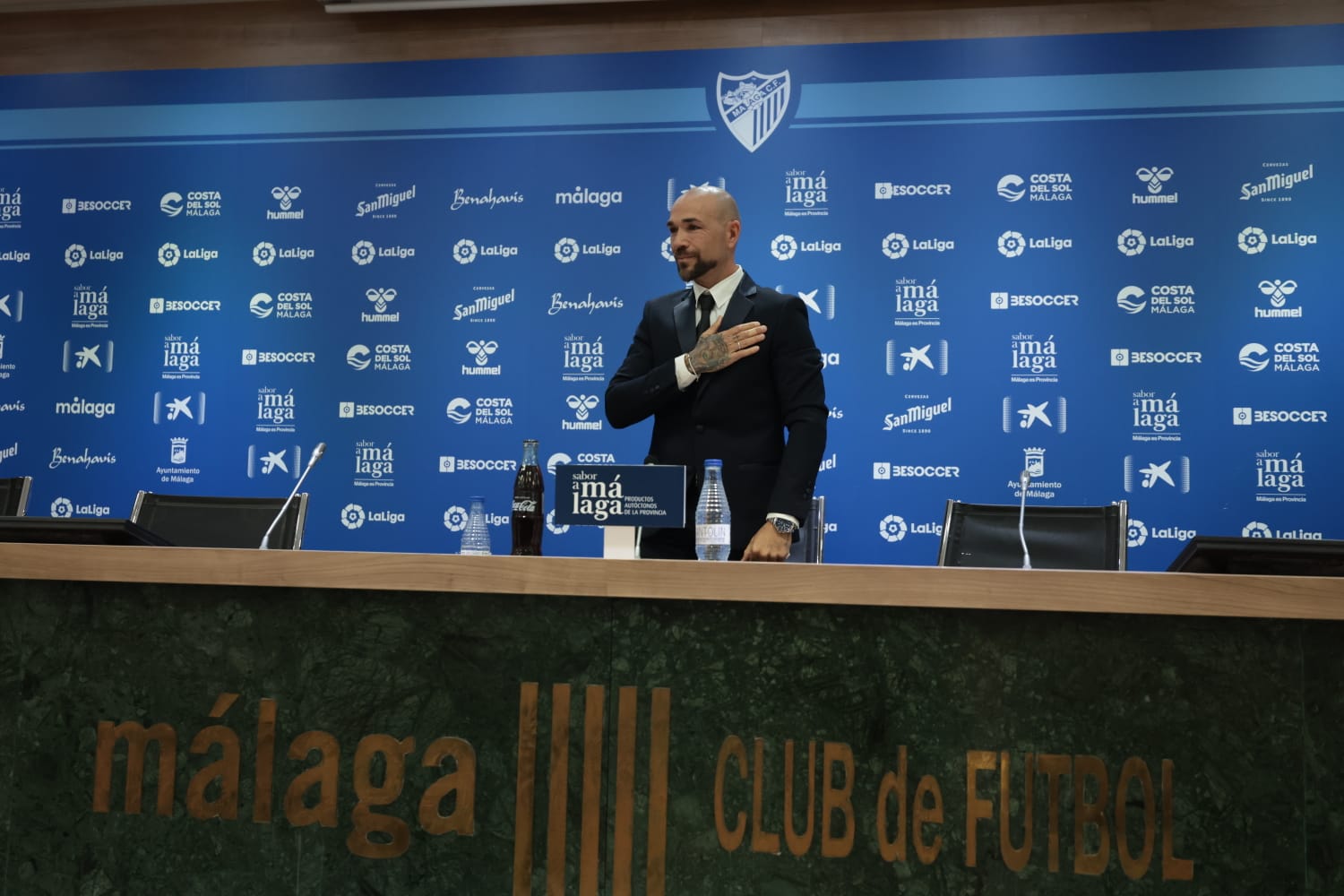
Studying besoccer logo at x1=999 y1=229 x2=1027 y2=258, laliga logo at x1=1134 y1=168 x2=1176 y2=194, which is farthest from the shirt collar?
laliga logo at x1=1134 y1=168 x2=1176 y2=194

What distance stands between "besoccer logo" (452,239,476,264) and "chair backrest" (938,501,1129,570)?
227 centimetres

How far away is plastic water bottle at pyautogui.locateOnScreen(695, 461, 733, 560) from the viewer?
6.73ft

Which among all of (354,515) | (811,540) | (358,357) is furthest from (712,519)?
(358,357)

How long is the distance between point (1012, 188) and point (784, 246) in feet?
2.78

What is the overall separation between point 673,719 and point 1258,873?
2.51 feet

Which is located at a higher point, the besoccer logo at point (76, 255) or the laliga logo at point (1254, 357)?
the besoccer logo at point (76, 255)

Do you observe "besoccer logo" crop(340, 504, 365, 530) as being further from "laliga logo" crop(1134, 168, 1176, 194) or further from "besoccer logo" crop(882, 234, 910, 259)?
"laliga logo" crop(1134, 168, 1176, 194)

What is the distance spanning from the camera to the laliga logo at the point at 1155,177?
4.04 meters

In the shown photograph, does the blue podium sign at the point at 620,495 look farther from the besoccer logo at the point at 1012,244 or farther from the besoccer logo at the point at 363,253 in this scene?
the besoccer logo at the point at 363,253

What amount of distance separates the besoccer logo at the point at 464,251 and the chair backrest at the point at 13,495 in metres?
1.78

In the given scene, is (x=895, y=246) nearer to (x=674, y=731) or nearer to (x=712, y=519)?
(x=712, y=519)

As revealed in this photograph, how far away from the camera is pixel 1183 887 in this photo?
4.71 feet

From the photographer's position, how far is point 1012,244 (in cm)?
412

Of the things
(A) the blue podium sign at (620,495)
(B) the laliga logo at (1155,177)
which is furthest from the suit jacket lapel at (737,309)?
(B) the laliga logo at (1155,177)
